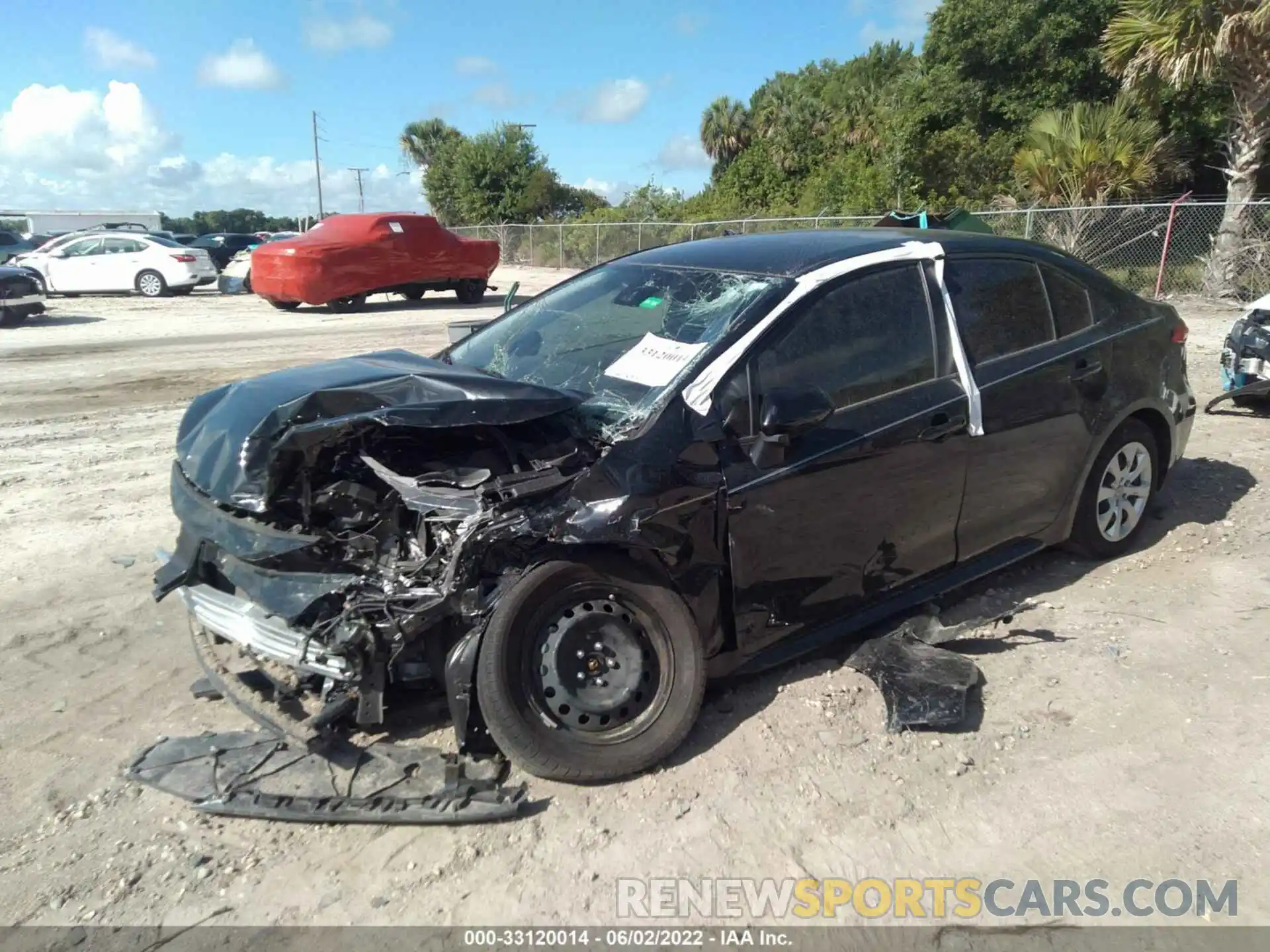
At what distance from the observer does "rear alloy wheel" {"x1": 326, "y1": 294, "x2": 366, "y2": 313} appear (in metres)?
Answer: 17.7

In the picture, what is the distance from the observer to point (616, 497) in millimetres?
3197

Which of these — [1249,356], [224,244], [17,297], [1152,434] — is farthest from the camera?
[224,244]

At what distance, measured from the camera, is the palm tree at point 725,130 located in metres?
46.5

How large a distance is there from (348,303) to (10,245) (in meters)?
14.1

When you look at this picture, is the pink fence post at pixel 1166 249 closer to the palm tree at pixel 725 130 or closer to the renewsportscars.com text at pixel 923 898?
the renewsportscars.com text at pixel 923 898

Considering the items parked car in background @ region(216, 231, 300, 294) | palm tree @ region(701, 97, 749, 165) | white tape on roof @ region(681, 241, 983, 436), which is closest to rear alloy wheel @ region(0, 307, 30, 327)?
parked car in background @ region(216, 231, 300, 294)

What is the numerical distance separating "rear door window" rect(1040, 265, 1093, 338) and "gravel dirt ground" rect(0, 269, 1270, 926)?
4.23 ft

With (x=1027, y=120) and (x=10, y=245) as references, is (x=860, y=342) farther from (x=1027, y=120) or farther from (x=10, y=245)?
(x=10, y=245)

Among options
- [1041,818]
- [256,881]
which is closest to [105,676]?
[256,881]

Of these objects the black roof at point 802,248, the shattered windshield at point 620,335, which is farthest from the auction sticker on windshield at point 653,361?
the black roof at point 802,248

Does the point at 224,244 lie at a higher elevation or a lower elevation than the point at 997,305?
higher

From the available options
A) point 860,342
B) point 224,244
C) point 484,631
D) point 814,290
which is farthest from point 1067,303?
point 224,244

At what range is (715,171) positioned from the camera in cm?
4828

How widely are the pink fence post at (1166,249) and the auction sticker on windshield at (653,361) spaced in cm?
1618
